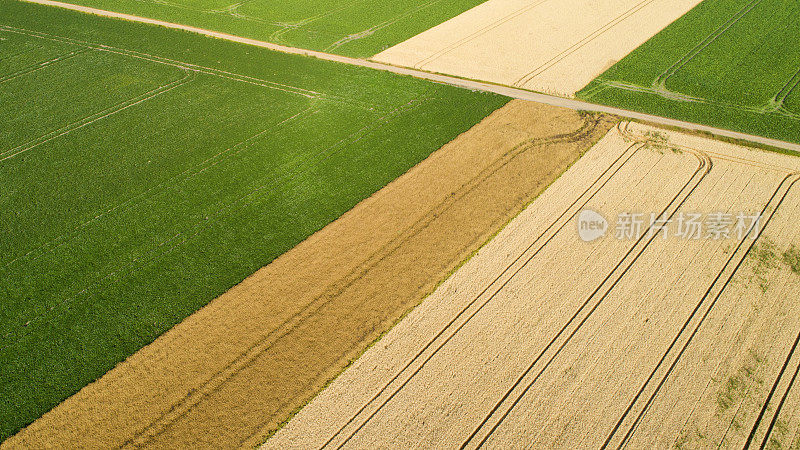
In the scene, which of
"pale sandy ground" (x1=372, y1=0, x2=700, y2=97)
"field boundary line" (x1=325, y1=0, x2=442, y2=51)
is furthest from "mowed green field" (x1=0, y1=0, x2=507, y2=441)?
"pale sandy ground" (x1=372, y1=0, x2=700, y2=97)

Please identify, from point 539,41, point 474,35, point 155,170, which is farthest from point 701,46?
point 155,170

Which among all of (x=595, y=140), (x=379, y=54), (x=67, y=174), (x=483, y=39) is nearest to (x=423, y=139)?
(x=595, y=140)

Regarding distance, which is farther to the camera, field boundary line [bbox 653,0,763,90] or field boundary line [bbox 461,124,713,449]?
field boundary line [bbox 653,0,763,90]

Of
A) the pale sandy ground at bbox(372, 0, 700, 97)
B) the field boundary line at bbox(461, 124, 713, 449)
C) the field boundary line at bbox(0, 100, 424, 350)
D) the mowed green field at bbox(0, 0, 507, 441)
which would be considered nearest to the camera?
the field boundary line at bbox(461, 124, 713, 449)

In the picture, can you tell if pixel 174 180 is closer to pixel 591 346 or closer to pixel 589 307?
pixel 589 307

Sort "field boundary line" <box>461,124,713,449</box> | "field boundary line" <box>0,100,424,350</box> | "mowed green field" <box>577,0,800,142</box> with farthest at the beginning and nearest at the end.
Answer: "mowed green field" <box>577,0,800,142</box>
"field boundary line" <box>0,100,424,350</box>
"field boundary line" <box>461,124,713,449</box>

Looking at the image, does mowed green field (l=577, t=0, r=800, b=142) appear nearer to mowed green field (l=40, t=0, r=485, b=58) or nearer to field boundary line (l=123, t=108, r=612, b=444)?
field boundary line (l=123, t=108, r=612, b=444)
